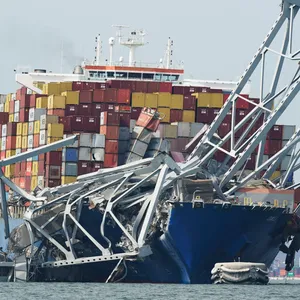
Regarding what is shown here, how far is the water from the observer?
64.8 meters

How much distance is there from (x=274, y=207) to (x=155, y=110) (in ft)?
50.7

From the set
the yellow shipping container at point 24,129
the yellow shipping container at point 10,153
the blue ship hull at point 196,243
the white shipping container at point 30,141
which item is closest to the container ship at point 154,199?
the blue ship hull at point 196,243

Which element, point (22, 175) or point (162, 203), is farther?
point (22, 175)

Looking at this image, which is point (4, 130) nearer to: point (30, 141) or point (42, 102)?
point (42, 102)

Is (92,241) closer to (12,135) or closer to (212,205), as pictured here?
(212,205)

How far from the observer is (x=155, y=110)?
90438mm

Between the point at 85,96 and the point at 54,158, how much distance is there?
5738mm

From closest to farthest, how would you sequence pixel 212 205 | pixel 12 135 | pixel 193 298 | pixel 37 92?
1. pixel 193 298
2. pixel 212 205
3. pixel 12 135
4. pixel 37 92

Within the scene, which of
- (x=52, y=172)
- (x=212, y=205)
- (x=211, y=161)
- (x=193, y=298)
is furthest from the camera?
(x=52, y=172)

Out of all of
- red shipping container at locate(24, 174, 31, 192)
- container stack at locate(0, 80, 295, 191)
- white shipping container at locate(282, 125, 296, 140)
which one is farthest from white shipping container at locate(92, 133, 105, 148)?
white shipping container at locate(282, 125, 296, 140)

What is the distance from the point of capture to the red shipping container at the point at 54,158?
88.8 meters

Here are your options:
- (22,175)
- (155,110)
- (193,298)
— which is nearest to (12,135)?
(22,175)

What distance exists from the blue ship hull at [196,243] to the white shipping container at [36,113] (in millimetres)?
16857

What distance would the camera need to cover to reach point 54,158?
88.9 metres
